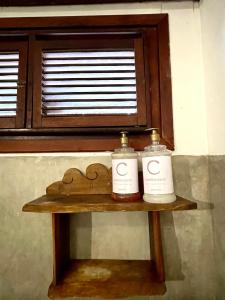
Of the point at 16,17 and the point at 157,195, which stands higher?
the point at 16,17

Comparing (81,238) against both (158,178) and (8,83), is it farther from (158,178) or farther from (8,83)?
(8,83)

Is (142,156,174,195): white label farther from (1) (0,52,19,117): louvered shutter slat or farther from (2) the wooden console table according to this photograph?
(1) (0,52,19,117): louvered shutter slat

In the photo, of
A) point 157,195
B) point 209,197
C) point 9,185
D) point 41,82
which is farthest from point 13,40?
point 209,197

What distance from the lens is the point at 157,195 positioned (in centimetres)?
58

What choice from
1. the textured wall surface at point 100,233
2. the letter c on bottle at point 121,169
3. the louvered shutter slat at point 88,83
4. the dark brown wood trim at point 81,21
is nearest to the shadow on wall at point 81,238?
the textured wall surface at point 100,233

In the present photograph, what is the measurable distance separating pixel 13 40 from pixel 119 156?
60 centimetres

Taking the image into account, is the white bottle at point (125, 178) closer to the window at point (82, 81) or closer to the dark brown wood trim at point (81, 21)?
the window at point (82, 81)

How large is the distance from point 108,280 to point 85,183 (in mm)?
284

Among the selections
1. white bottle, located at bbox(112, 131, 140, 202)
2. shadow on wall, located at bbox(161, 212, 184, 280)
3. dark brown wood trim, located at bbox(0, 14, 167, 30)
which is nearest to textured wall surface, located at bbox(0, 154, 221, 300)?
shadow on wall, located at bbox(161, 212, 184, 280)

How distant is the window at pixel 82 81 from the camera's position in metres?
0.77

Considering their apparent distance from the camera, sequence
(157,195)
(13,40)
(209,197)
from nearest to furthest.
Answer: (157,195)
(209,197)
(13,40)

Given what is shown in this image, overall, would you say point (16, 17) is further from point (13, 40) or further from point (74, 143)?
point (74, 143)

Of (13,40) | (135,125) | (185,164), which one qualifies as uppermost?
(13,40)

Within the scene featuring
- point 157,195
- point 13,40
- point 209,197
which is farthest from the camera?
point 13,40
